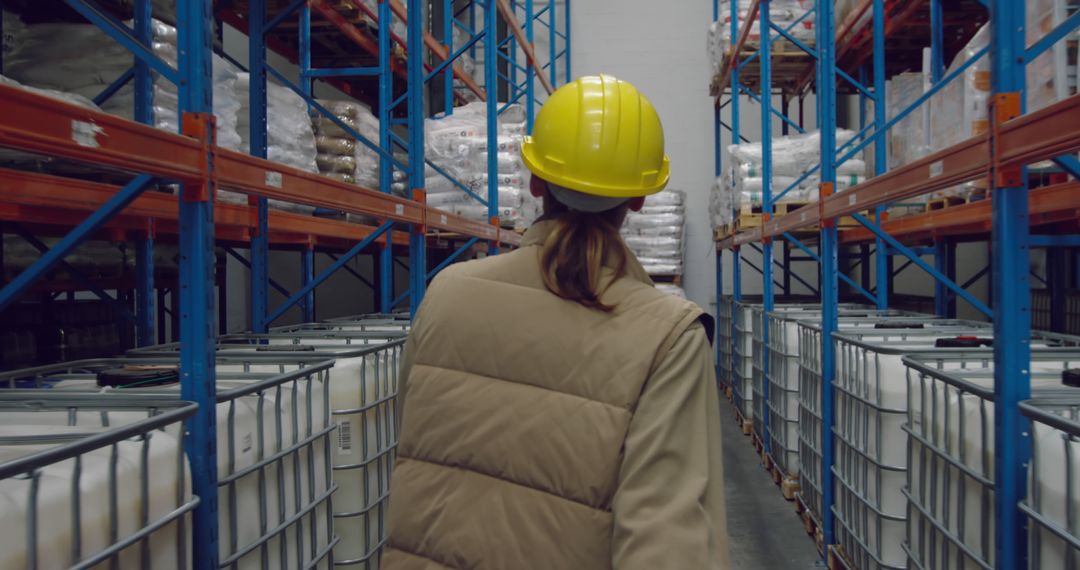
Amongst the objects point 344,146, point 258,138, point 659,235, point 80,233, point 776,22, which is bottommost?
point 80,233

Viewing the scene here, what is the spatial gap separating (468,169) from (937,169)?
5273 millimetres

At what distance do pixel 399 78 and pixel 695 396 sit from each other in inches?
363

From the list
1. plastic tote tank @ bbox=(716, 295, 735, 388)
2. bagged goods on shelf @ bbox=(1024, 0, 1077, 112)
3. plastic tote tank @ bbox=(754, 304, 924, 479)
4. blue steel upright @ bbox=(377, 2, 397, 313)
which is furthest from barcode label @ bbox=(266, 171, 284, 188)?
plastic tote tank @ bbox=(716, 295, 735, 388)

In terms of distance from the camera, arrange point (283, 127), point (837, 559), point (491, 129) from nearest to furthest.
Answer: point (837, 559) → point (283, 127) → point (491, 129)

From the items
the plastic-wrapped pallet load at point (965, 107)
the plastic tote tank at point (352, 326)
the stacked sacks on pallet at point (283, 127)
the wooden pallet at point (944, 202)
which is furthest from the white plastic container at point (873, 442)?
the stacked sacks on pallet at point (283, 127)

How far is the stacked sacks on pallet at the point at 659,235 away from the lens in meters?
10.9

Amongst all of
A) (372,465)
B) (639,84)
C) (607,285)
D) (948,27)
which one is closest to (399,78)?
(639,84)

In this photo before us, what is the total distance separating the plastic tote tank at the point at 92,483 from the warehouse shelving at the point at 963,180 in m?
2.20

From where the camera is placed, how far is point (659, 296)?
1400mm

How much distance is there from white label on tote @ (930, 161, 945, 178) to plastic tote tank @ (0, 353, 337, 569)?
2258 millimetres

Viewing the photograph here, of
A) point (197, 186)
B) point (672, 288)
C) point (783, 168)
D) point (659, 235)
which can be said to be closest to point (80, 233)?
point (197, 186)

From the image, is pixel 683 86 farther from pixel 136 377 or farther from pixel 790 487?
pixel 136 377

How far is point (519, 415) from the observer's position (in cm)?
138

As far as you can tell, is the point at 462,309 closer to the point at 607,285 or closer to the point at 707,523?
the point at 607,285
